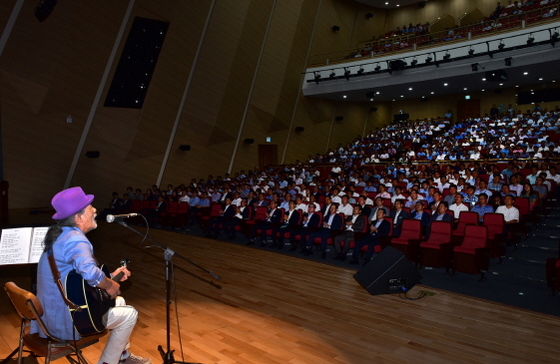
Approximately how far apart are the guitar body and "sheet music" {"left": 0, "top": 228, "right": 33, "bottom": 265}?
3.61 feet

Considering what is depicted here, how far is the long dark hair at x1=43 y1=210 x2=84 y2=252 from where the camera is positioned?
204cm

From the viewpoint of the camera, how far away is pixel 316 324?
3525 mm

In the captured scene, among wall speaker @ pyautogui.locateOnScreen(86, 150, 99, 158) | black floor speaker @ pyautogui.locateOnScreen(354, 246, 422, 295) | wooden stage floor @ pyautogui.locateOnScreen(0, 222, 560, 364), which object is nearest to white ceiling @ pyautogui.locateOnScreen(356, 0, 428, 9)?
wall speaker @ pyautogui.locateOnScreen(86, 150, 99, 158)

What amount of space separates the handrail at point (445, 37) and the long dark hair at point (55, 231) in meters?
13.4

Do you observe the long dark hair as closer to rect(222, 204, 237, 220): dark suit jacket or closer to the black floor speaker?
the black floor speaker

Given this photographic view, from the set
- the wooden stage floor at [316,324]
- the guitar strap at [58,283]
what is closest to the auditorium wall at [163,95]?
the wooden stage floor at [316,324]

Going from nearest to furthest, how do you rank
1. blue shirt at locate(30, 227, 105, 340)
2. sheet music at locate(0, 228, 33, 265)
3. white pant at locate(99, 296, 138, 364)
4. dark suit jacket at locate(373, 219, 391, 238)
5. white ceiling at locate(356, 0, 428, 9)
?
blue shirt at locate(30, 227, 105, 340) < white pant at locate(99, 296, 138, 364) < sheet music at locate(0, 228, 33, 265) < dark suit jacket at locate(373, 219, 391, 238) < white ceiling at locate(356, 0, 428, 9)

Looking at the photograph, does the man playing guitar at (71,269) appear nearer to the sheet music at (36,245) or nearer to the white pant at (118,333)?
the white pant at (118,333)

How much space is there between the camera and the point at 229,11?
13.5 m

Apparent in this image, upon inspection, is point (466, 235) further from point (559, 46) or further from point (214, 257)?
point (559, 46)

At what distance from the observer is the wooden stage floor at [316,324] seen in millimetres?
2939

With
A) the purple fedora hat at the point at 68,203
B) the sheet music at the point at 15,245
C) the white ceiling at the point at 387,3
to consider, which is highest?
the white ceiling at the point at 387,3

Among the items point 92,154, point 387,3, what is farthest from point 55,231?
point 387,3

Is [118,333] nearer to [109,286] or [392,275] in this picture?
[109,286]
